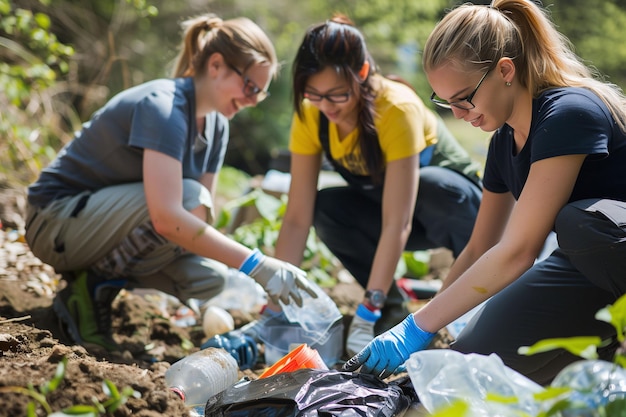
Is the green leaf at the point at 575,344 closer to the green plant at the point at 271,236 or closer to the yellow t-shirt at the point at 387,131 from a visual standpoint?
the yellow t-shirt at the point at 387,131

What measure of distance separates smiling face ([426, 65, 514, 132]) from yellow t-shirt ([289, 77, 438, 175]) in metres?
0.71

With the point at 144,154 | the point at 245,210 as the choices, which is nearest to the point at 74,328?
the point at 144,154

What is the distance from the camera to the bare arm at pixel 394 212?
9.36 feet

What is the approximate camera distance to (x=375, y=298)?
2.83m

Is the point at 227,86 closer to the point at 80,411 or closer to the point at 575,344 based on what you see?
the point at 80,411

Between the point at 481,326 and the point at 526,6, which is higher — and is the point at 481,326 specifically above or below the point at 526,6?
below

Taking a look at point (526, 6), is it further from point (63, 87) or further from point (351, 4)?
point (351, 4)

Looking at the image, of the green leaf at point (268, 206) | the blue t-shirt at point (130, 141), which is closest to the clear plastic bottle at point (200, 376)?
the blue t-shirt at point (130, 141)

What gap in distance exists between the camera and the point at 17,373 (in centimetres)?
162

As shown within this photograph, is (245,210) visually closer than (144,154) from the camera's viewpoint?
No

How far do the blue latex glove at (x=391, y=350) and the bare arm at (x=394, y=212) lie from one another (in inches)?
32.1

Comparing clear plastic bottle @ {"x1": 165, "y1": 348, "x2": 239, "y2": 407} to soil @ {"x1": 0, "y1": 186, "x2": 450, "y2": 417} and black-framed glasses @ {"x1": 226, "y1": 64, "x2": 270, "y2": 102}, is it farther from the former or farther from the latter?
black-framed glasses @ {"x1": 226, "y1": 64, "x2": 270, "y2": 102}

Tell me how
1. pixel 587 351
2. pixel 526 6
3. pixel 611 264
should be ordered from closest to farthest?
pixel 587 351, pixel 611 264, pixel 526 6

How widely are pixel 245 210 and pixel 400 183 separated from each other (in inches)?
74.3
